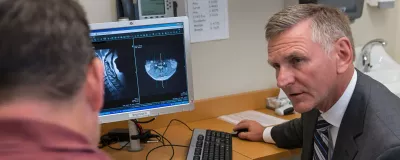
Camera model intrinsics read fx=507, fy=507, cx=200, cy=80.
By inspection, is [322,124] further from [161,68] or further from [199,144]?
[161,68]

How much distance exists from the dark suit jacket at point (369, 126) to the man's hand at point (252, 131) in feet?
1.64

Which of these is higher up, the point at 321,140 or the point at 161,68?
the point at 161,68

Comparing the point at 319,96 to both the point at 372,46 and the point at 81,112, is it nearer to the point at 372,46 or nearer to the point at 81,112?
the point at 81,112

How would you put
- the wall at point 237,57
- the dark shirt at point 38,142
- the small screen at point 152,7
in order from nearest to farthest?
the dark shirt at point 38,142
the small screen at point 152,7
the wall at point 237,57

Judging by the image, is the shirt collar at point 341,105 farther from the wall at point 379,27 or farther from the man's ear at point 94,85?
the wall at point 379,27

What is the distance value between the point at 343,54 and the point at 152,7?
2.79 feet

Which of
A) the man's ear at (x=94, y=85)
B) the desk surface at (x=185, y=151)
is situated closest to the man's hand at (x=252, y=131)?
the desk surface at (x=185, y=151)

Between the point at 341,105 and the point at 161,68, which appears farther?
the point at 161,68

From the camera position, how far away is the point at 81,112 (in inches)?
26.8

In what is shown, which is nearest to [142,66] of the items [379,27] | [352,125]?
[352,125]

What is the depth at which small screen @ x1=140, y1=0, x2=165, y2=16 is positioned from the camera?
6.73 feet

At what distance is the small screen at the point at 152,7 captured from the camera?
6.73 ft

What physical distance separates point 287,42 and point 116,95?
658mm

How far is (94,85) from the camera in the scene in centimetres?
73
